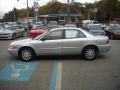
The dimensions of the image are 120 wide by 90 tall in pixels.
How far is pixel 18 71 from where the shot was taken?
941cm

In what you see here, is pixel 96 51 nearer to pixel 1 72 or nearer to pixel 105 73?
pixel 105 73

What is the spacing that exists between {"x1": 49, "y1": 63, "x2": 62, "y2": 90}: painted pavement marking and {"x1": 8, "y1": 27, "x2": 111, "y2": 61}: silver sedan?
1044mm

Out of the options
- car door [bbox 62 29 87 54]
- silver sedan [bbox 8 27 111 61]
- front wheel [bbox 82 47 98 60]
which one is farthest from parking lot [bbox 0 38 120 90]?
car door [bbox 62 29 87 54]

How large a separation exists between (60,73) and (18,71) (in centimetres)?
162

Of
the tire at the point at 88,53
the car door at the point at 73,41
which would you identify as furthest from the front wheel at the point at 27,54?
the tire at the point at 88,53

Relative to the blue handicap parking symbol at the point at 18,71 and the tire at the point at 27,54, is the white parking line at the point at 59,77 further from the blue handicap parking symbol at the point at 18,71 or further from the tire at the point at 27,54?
the tire at the point at 27,54

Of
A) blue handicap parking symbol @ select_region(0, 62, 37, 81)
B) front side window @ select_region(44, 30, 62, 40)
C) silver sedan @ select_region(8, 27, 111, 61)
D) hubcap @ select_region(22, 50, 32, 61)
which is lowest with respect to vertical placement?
blue handicap parking symbol @ select_region(0, 62, 37, 81)

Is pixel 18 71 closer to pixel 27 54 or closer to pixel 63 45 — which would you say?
pixel 27 54

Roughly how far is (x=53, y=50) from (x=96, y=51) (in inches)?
77.2

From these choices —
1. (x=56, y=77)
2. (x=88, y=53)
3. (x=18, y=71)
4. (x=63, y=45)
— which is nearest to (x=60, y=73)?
(x=56, y=77)

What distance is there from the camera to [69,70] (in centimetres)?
941

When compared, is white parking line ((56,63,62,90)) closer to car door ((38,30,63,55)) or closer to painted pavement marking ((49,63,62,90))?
painted pavement marking ((49,63,62,90))

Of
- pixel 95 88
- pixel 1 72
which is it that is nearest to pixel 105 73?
pixel 95 88

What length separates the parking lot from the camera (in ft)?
24.0
